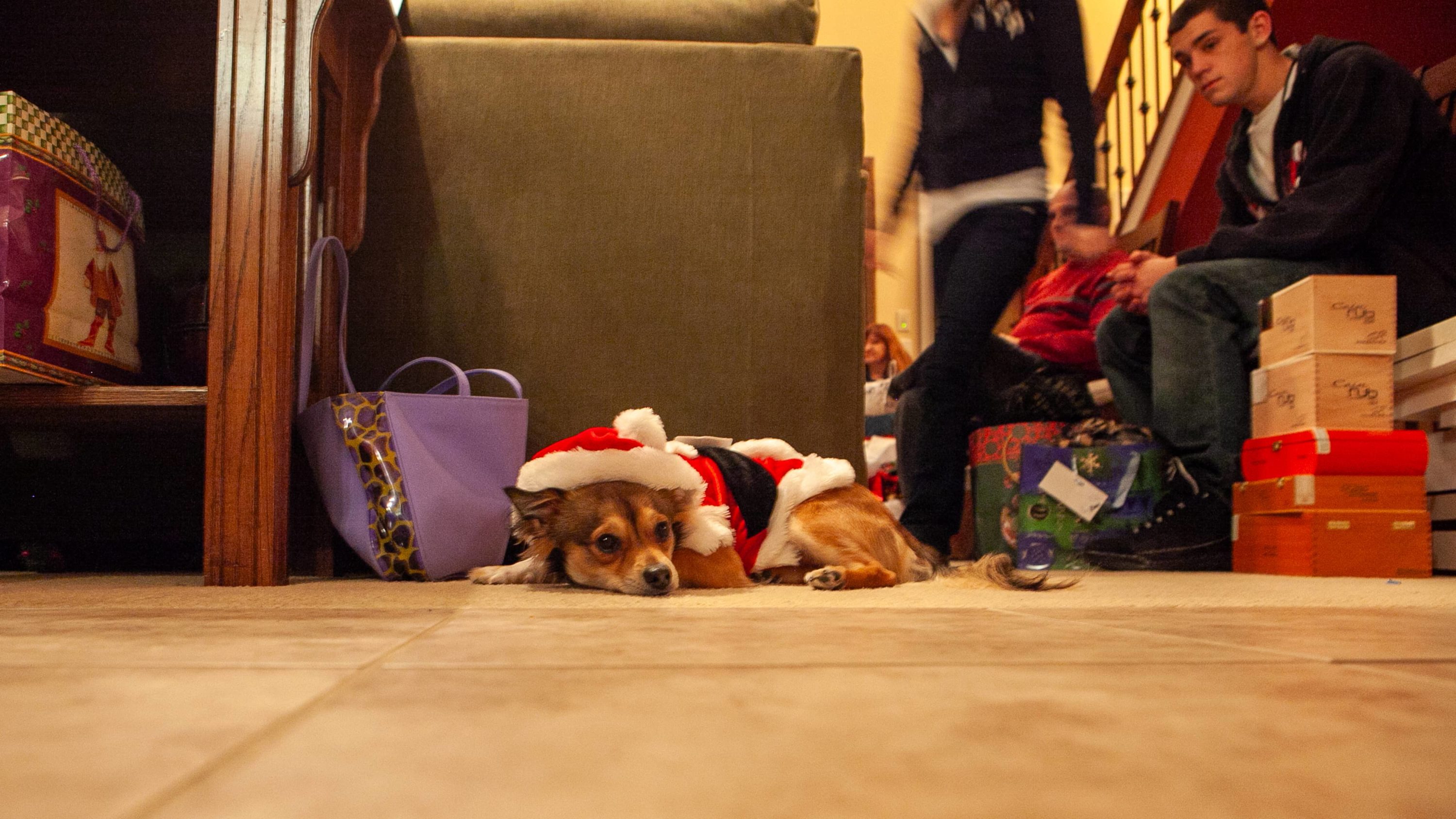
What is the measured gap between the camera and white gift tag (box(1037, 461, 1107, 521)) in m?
2.25

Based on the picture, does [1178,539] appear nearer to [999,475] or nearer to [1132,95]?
[999,475]

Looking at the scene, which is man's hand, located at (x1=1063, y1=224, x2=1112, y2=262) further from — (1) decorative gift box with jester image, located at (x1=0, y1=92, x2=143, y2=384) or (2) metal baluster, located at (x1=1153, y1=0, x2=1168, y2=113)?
(2) metal baluster, located at (x1=1153, y1=0, x2=1168, y2=113)

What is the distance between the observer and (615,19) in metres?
2.24

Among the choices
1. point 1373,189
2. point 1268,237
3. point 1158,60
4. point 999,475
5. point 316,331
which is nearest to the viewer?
point 316,331

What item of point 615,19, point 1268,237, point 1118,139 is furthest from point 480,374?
point 1118,139

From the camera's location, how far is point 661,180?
2148 millimetres

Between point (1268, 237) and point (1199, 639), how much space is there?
185 centimetres

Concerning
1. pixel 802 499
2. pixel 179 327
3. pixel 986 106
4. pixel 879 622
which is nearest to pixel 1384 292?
pixel 986 106

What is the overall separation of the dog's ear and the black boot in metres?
1.34

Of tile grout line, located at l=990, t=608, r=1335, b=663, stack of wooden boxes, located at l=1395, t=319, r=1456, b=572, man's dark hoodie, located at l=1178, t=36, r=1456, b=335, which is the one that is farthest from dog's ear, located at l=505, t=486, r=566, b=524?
stack of wooden boxes, located at l=1395, t=319, r=1456, b=572

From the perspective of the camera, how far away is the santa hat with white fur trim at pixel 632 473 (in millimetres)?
1683

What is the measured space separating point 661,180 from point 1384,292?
1.67 metres

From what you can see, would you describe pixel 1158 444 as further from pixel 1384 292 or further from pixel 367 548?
pixel 367 548

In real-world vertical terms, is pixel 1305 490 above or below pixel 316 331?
below
